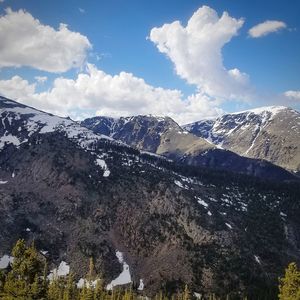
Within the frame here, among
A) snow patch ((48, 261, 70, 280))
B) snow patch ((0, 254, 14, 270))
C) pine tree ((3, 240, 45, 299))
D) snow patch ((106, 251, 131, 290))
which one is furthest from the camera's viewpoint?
snow patch ((48, 261, 70, 280))

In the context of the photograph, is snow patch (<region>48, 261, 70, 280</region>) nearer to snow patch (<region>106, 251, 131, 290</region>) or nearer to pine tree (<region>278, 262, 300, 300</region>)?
snow patch (<region>106, 251, 131, 290</region>)

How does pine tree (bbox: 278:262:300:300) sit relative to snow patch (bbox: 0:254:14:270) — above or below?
above

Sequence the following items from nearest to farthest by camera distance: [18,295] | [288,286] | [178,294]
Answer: [18,295] → [288,286] → [178,294]

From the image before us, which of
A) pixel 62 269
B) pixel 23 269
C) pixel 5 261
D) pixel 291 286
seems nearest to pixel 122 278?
pixel 62 269

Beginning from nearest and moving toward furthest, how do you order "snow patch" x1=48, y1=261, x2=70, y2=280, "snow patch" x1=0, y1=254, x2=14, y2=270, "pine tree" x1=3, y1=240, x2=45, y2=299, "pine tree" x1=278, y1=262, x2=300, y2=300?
"pine tree" x1=3, y1=240, x2=45, y2=299
"pine tree" x1=278, y1=262, x2=300, y2=300
"snow patch" x1=0, y1=254, x2=14, y2=270
"snow patch" x1=48, y1=261, x2=70, y2=280

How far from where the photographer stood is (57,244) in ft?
642

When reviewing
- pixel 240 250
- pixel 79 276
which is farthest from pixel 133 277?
pixel 240 250

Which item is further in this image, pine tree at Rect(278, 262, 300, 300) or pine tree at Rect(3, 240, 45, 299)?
pine tree at Rect(278, 262, 300, 300)

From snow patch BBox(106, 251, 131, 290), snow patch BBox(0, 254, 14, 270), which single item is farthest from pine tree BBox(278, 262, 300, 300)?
snow patch BBox(0, 254, 14, 270)

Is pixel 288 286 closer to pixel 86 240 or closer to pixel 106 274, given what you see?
pixel 106 274

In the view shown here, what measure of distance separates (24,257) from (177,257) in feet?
500

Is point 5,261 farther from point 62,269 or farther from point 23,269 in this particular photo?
point 23,269

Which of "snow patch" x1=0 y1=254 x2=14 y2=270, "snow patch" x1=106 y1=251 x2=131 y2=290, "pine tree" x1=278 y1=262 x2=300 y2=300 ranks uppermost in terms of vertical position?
"pine tree" x1=278 y1=262 x2=300 y2=300

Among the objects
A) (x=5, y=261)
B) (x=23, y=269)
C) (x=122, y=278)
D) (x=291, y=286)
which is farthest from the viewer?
(x=122, y=278)
